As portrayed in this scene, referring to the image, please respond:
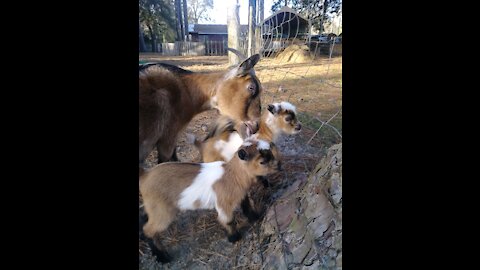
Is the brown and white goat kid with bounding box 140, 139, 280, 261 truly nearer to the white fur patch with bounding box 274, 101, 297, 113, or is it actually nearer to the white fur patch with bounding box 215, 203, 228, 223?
the white fur patch with bounding box 215, 203, 228, 223

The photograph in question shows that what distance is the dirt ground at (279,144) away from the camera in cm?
148

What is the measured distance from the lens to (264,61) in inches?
64.0

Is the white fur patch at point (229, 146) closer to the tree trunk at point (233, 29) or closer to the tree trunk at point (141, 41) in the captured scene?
the tree trunk at point (233, 29)

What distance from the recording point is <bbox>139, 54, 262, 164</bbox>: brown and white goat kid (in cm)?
141

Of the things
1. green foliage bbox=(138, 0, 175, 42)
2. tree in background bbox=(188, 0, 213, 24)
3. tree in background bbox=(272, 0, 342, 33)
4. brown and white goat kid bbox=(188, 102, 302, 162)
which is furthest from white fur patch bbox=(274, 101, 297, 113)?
green foliage bbox=(138, 0, 175, 42)

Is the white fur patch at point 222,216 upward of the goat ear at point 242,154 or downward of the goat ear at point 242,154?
downward

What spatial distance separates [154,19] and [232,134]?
622 millimetres

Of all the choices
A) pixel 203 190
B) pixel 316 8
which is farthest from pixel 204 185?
pixel 316 8

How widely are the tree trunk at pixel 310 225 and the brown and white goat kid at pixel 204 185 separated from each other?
17cm

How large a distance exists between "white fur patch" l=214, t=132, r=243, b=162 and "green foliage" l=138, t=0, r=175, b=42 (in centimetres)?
54

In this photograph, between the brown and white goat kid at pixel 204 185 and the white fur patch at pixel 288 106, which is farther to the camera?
the white fur patch at pixel 288 106

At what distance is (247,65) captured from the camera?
4.87 ft

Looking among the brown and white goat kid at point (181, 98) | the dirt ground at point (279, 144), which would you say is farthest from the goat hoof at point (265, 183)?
the brown and white goat kid at point (181, 98)
